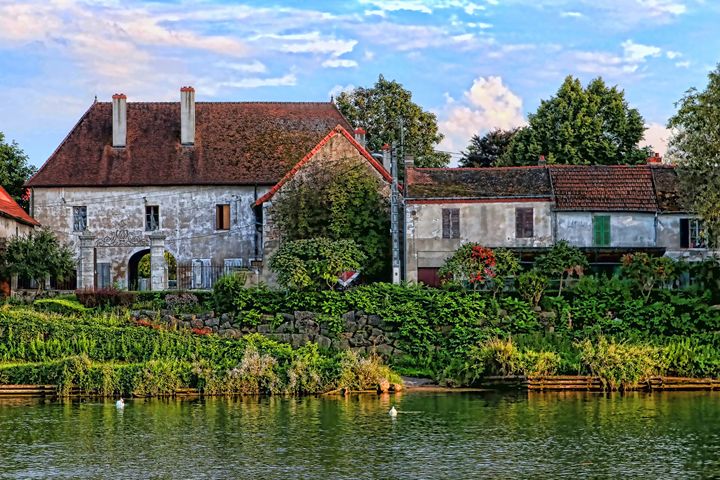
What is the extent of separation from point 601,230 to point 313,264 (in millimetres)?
13594

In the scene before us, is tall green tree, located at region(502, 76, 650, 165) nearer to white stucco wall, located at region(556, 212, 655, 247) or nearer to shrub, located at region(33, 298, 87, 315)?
white stucco wall, located at region(556, 212, 655, 247)

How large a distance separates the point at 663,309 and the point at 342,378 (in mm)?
12252

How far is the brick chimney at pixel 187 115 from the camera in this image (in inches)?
2368

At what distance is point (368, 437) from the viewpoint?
2977 centimetres

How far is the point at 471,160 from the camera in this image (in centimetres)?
7456

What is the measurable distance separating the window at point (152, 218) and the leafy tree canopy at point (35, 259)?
7044 mm

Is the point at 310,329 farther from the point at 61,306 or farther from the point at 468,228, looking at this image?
the point at 468,228

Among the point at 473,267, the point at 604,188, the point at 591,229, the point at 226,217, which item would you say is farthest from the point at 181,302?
the point at 604,188

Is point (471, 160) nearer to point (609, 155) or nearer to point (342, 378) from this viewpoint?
point (609, 155)

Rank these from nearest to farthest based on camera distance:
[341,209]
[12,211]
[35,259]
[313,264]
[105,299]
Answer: [313,264]
[105,299]
[35,259]
[341,209]
[12,211]

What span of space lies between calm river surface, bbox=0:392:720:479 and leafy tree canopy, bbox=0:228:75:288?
47.7ft

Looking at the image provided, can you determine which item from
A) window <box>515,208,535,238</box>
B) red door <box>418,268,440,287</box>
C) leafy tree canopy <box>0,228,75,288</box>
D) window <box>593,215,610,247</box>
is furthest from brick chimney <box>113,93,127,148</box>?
window <box>593,215,610,247</box>

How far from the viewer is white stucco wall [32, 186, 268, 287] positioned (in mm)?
58500

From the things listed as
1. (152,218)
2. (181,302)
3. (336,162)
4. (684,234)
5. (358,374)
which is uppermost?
(336,162)
